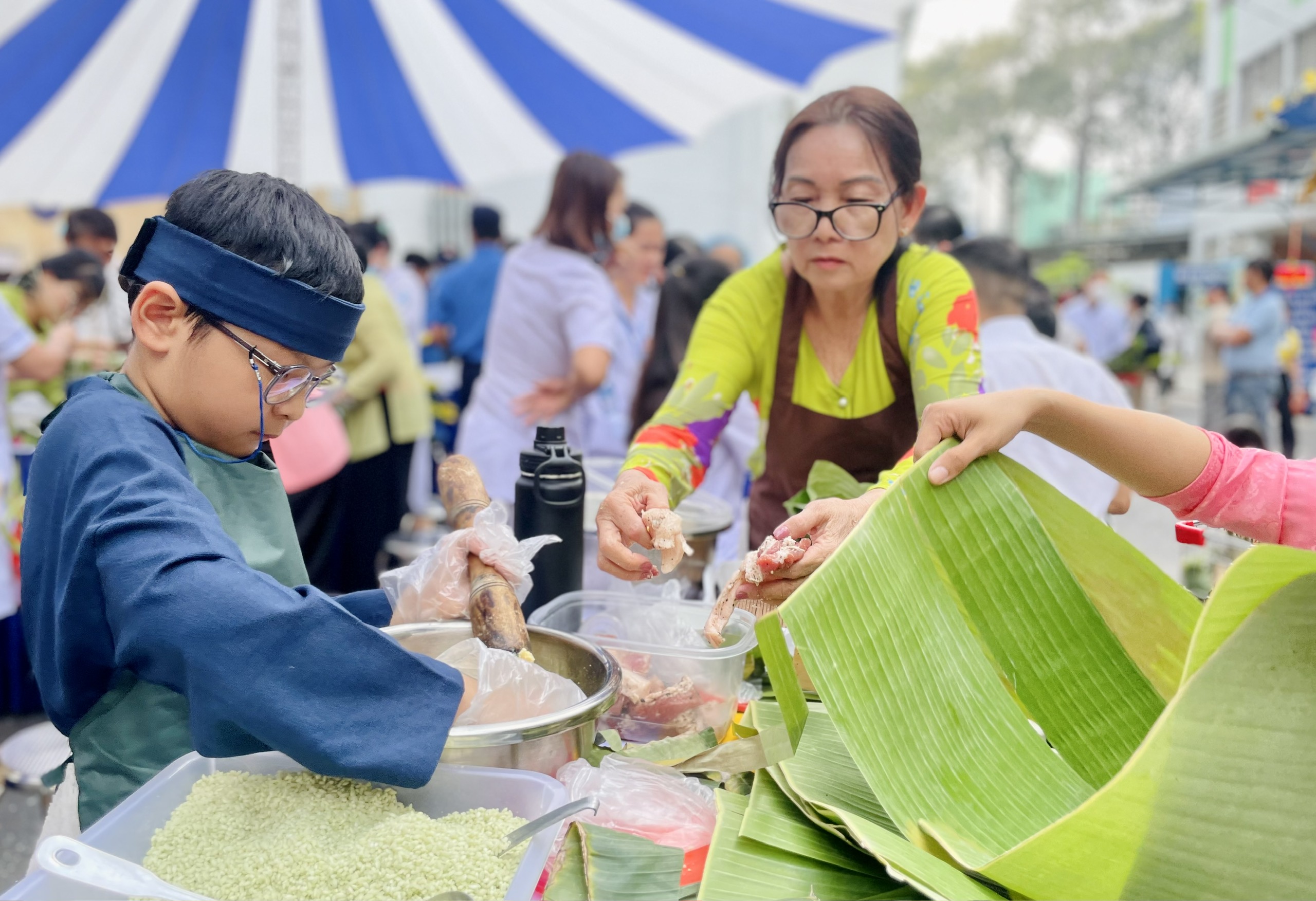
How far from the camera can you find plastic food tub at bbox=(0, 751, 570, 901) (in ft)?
2.90

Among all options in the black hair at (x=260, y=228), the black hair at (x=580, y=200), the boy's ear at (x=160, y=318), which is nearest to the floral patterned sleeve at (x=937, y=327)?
the black hair at (x=260, y=228)

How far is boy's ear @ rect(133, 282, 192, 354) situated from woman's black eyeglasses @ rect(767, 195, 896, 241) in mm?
969

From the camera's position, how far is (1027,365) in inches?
107

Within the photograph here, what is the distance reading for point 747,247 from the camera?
34.2ft

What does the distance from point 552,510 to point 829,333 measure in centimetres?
66

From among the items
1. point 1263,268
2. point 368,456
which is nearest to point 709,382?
point 368,456

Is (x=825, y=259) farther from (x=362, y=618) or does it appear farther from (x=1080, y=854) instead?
(x=1080, y=854)

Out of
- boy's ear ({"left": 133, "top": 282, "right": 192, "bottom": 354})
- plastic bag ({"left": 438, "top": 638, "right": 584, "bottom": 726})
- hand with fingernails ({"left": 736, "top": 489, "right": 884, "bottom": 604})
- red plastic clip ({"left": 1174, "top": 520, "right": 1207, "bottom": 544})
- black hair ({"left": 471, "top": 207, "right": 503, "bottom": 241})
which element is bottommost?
plastic bag ({"left": 438, "top": 638, "right": 584, "bottom": 726})

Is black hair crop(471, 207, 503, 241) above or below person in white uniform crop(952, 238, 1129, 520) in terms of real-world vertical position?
above

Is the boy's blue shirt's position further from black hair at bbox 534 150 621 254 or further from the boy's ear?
black hair at bbox 534 150 621 254

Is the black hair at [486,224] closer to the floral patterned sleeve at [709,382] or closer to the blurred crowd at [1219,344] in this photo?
the blurred crowd at [1219,344]

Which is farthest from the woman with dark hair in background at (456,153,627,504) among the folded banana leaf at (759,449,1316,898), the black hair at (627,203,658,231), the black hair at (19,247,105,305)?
the folded banana leaf at (759,449,1316,898)

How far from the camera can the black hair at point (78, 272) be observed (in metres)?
3.60

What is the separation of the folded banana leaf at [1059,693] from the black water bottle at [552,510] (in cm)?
64
